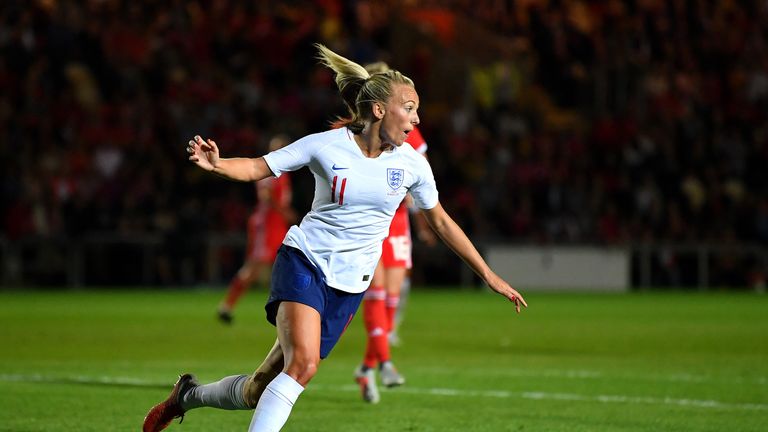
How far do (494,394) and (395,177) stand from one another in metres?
4.24

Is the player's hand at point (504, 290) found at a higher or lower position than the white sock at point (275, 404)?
higher

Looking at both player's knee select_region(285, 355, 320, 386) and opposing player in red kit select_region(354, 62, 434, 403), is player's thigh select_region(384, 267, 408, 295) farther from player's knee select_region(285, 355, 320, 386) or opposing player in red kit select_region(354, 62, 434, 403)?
player's knee select_region(285, 355, 320, 386)

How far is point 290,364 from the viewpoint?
659cm

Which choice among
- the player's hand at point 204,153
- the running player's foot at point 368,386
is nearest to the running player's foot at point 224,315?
the running player's foot at point 368,386

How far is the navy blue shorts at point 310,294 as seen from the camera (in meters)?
6.70

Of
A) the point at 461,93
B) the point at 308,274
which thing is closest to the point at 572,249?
the point at 461,93

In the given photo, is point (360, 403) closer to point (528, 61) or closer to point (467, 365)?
point (467, 365)

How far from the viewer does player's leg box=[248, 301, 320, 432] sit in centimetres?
642

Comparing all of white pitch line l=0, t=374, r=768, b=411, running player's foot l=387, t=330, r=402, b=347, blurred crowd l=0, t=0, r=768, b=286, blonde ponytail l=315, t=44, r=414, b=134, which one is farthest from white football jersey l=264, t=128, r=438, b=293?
blurred crowd l=0, t=0, r=768, b=286

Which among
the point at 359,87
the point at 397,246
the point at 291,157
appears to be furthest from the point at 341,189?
the point at 397,246

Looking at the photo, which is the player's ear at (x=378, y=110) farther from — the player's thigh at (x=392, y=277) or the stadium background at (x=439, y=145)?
the stadium background at (x=439, y=145)

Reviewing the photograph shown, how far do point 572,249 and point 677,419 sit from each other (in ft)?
59.2

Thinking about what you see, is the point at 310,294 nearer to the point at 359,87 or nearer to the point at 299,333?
the point at 299,333

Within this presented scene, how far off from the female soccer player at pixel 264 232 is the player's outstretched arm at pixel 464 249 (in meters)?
10.6
